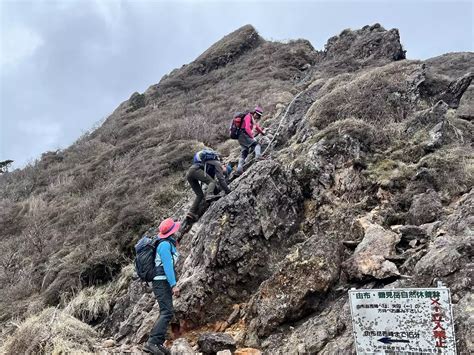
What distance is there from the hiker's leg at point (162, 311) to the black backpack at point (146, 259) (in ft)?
0.52

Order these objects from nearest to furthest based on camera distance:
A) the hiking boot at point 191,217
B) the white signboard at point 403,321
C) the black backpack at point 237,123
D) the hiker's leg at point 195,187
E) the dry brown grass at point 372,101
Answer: the white signboard at point 403,321 → the hiking boot at point 191,217 → the hiker's leg at point 195,187 → the dry brown grass at point 372,101 → the black backpack at point 237,123

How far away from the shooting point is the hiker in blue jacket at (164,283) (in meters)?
5.57

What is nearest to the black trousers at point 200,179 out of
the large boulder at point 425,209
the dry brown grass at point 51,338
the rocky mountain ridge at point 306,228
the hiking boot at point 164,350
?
the rocky mountain ridge at point 306,228

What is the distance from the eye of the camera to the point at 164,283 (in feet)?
19.4

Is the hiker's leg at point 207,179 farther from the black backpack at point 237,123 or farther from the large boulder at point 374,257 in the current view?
the large boulder at point 374,257

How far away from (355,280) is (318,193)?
2477 mm

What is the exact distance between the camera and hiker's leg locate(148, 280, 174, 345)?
18.2 feet

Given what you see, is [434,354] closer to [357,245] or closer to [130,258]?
[357,245]

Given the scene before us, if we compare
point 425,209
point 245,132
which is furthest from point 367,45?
point 425,209

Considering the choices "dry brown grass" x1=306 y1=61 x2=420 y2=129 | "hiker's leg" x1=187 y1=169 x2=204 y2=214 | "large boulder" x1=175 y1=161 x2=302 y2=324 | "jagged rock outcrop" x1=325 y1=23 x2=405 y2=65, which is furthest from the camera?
"jagged rock outcrop" x1=325 y1=23 x2=405 y2=65

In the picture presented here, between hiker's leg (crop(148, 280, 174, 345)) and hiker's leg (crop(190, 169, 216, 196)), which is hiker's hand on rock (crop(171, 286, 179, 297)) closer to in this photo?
hiker's leg (crop(148, 280, 174, 345))

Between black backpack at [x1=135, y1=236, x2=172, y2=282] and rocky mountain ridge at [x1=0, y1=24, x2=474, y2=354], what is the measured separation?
0.72 metres

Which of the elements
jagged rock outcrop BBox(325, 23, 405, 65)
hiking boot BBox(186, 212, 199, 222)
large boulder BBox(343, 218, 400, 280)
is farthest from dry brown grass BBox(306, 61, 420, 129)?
jagged rock outcrop BBox(325, 23, 405, 65)

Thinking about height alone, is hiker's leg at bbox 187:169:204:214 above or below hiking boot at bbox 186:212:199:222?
above
